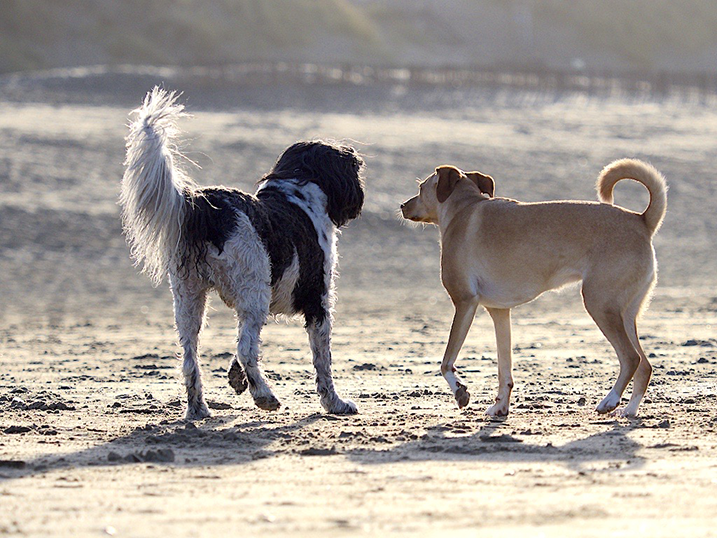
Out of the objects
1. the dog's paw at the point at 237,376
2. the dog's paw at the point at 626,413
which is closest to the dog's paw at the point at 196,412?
the dog's paw at the point at 237,376

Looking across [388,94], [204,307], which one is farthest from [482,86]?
[204,307]

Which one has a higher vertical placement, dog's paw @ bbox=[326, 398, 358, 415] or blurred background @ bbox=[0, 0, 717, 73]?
blurred background @ bbox=[0, 0, 717, 73]

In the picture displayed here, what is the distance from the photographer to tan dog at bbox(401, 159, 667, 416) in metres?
6.50

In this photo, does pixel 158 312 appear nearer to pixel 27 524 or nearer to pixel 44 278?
pixel 44 278

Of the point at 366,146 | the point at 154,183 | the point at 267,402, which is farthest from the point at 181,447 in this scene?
the point at 366,146

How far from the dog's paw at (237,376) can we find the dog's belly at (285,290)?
50 centimetres

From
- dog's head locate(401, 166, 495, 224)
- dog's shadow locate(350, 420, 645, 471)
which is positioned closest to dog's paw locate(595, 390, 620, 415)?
dog's shadow locate(350, 420, 645, 471)

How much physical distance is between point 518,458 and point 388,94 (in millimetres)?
25167

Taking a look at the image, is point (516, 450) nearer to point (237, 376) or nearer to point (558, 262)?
point (558, 262)

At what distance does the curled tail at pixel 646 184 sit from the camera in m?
6.61

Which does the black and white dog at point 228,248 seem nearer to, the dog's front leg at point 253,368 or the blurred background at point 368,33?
the dog's front leg at point 253,368

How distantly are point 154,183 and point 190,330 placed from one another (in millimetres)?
989

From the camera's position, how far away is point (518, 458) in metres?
5.18

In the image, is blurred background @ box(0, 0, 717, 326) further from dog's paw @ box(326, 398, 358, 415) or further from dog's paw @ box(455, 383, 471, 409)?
dog's paw @ box(455, 383, 471, 409)
